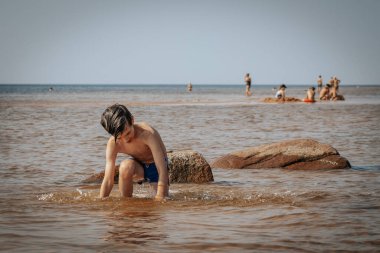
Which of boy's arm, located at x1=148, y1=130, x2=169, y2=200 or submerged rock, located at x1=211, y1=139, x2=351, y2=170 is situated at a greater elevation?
boy's arm, located at x1=148, y1=130, x2=169, y2=200

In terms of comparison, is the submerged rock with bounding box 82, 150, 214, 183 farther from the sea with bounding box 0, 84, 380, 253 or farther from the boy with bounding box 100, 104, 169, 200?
the boy with bounding box 100, 104, 169, 200

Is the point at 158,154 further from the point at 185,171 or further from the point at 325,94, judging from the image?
the point at 325,94

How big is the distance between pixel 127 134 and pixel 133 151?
15.6 inches

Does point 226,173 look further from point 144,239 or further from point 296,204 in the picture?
point 144,239

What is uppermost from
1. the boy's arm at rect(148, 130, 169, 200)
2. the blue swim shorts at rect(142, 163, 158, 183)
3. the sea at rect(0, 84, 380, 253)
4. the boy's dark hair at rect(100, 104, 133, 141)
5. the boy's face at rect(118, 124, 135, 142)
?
the boy's dark hair at rect(100, 104, 133, 141)

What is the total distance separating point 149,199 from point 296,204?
178 cm

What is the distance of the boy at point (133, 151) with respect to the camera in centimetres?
676

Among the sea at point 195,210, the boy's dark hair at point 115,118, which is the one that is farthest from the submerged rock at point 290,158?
the boy's dark hair at point 115,118

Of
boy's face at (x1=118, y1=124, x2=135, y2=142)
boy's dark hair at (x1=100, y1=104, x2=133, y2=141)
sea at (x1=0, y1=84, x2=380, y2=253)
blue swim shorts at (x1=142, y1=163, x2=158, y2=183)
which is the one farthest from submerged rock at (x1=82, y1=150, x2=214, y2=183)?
boy's dark hair at (x1=100, y1=104, x2=133, y2=141)

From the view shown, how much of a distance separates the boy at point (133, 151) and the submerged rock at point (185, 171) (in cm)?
212

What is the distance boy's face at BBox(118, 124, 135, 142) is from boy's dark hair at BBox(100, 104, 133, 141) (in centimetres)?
9

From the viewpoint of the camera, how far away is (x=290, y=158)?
1162 cm

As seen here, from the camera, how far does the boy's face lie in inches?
272

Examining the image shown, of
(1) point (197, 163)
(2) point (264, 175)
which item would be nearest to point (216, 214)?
(1) point (197, 163)
